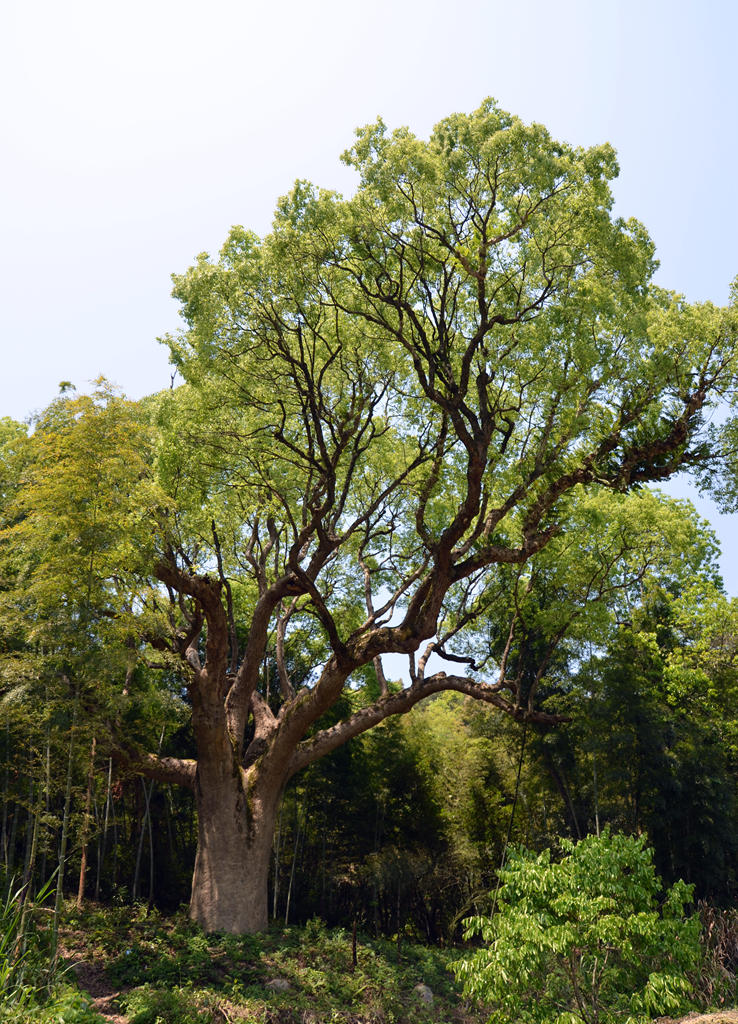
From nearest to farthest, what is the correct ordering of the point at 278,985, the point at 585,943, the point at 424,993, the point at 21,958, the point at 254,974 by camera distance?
the point at 21,958, the point at 585,943, the point at 278,985, the point at 254,974, the point at 424,993

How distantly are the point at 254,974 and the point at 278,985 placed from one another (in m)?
0.32

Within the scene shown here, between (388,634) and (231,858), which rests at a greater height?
(388,634)

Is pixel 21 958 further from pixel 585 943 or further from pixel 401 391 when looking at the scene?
pixel 401 391

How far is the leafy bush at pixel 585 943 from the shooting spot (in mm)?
5508

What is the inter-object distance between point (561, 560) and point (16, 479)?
818cm

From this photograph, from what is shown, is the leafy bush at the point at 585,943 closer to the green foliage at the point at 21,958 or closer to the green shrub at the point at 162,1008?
the green shrub at the point at 162,1008

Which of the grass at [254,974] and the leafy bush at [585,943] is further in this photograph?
the grass at [254,974]

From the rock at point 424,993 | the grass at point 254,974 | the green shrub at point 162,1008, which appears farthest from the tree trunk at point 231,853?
the green shrub at point 162,1008

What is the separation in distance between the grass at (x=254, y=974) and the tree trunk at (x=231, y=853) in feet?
1.06

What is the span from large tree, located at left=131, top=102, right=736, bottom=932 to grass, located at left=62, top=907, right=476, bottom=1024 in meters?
0.76

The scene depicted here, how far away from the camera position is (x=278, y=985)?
7938 mm

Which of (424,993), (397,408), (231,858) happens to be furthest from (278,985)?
(397,408)

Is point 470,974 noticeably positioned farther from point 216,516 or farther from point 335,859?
point 335,859

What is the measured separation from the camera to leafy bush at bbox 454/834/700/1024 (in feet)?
18.1
